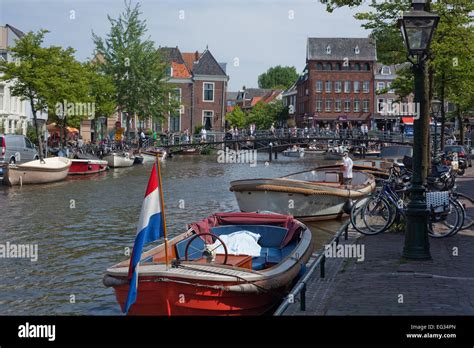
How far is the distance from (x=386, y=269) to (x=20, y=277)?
280 inches

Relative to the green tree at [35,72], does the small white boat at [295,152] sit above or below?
below

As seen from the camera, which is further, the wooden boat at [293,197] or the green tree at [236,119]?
the green tree at [236,119]

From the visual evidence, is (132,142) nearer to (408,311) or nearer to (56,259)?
(56,259)

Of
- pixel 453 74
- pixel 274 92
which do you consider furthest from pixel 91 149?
pixel 274 92

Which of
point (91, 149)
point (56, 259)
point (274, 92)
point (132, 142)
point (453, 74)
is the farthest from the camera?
point (274, 92)

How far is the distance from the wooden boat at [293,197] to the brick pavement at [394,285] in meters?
7.61

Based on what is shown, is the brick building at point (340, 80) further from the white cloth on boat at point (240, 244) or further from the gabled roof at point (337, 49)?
the white cloth on boat at point (240, 244)

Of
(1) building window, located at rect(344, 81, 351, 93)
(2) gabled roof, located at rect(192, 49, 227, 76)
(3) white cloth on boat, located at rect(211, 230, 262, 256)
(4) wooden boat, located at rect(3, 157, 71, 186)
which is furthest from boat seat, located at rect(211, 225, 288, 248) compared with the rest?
(1) building window, located at rect(344, 81, 351, 93)

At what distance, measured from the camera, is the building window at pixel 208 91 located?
8721 centimetres

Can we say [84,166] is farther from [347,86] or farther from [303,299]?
[347,86]

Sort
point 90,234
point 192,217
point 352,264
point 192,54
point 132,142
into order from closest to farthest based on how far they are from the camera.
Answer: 1. point 352,264
2. point 90,234
3. point 192,217
4. point 132,142
5. point 192,54

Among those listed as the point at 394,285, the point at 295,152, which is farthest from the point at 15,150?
the point at 295,152

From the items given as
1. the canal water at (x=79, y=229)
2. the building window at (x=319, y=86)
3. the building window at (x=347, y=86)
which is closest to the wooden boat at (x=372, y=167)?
the canal water at (x=79, y=229)
